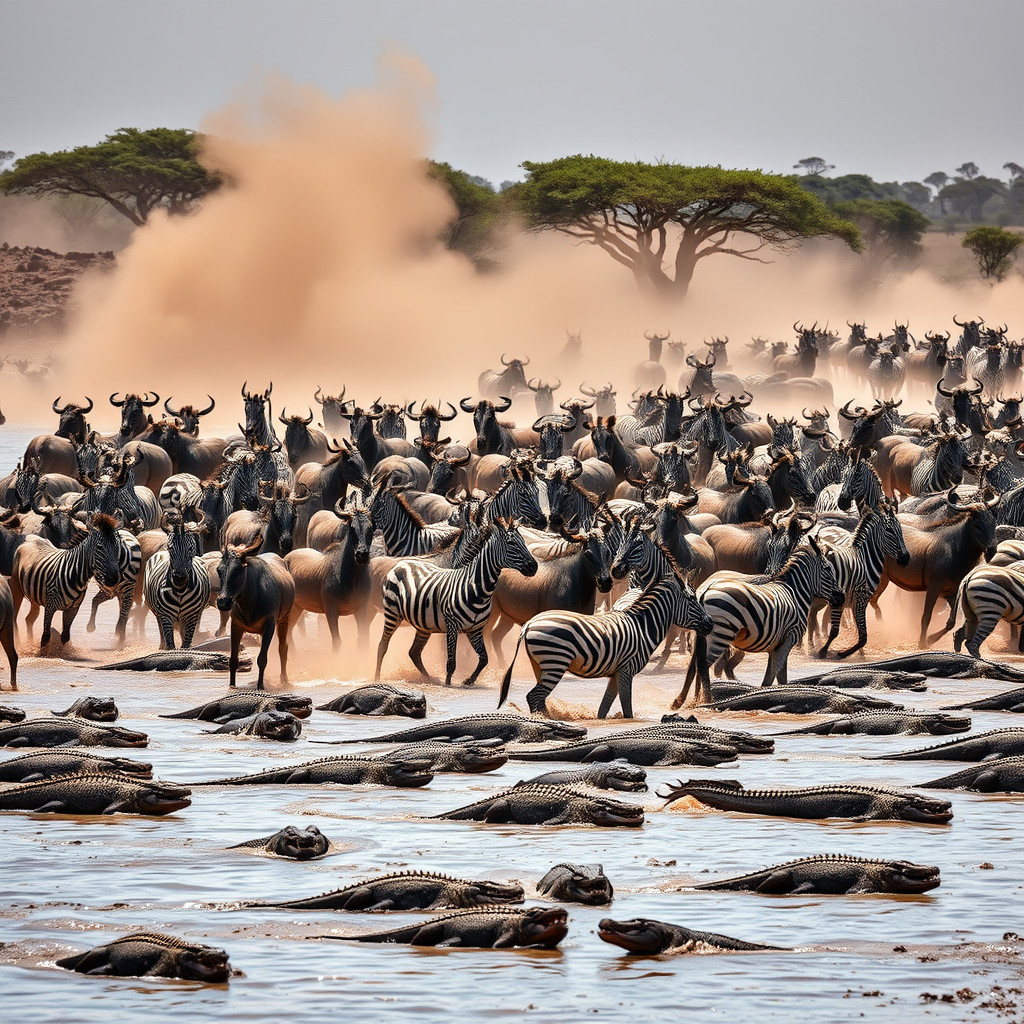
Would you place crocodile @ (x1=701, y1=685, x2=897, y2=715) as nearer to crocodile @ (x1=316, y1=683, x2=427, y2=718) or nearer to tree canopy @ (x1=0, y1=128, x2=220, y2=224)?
crocodile @ (x1=316, y1=683, x2=427, y2=718)

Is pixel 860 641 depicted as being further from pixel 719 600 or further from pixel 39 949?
pixel 39 949

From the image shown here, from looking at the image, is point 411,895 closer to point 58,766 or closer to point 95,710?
point 58,766

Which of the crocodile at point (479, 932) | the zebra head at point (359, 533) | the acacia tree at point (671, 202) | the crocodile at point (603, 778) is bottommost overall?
the crocodile at point (479, 932)

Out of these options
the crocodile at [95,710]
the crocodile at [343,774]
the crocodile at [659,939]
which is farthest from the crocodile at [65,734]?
the crocodile at [659,939]

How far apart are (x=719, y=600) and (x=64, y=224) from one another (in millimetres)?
104907

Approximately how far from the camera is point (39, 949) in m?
8.20

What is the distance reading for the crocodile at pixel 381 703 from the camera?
15375mm

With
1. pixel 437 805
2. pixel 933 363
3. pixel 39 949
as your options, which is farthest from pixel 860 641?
pixel 933 363

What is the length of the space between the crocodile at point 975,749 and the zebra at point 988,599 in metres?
5.58

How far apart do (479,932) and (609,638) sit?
648 centimetres

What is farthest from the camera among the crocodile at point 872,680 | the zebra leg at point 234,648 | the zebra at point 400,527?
the zebra at point 400,527

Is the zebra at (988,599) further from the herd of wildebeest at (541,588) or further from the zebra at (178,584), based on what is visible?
the zebra at (178,584)

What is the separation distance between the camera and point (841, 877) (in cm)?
923

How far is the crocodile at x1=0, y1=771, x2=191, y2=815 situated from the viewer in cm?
1114
